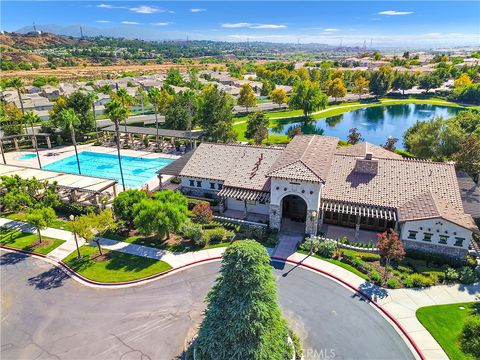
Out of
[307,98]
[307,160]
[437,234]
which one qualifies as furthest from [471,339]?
[307,98]

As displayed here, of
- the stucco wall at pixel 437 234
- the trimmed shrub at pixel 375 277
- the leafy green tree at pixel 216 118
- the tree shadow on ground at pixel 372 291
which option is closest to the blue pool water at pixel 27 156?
the leafy green tree at pixel 216 118

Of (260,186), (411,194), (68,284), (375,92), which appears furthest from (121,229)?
(375,92)

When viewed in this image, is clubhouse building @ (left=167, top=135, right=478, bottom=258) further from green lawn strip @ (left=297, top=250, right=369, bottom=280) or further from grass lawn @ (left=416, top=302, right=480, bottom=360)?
grass lawn @ (left=416, top=302, right=480, bottom=360)

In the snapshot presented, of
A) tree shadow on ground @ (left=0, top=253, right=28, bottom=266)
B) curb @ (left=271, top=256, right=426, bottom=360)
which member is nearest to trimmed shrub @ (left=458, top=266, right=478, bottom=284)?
curb @ (left=271, top=256, right=426, bottom=360)

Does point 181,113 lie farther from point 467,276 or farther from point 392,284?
point 467,276

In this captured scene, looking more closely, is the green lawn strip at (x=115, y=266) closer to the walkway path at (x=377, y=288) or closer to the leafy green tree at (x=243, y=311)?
the walkway path at (x=377, y=288)
